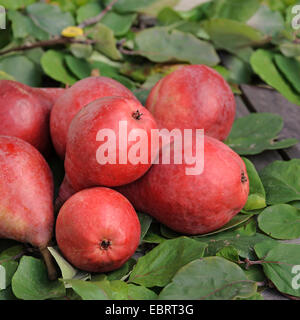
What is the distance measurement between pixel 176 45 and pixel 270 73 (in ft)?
0.81

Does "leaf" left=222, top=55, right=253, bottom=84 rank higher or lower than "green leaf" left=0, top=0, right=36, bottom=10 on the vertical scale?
lower

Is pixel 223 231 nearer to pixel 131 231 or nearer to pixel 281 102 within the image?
pixel 131 231

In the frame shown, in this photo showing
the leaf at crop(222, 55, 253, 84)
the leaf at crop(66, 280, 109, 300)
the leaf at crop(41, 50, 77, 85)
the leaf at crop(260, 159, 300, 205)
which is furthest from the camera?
the leaf at crop(222, 55, 253, 84)

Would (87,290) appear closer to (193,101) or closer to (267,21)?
(193,101)

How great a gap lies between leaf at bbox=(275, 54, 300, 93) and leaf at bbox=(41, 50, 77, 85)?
52cm

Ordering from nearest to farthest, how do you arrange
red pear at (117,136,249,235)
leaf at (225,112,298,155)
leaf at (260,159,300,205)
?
red pear at (117,136,249,235), leaf at (260,159,300,205), leaf at (225,112,298,155)

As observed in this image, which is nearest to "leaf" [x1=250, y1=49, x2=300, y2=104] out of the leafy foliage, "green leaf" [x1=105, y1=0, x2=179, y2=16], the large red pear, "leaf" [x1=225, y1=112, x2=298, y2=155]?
the leafy foliage

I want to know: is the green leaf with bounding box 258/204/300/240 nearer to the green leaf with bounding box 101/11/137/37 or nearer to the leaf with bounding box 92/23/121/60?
the leaf with bounding box 92/23/121/60

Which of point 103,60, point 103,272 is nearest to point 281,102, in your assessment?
point 103,60

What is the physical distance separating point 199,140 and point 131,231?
160 mm

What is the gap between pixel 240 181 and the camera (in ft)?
2.10

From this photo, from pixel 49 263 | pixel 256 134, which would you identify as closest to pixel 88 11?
pixel 256 134

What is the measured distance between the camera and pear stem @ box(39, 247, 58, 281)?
0.59 metres

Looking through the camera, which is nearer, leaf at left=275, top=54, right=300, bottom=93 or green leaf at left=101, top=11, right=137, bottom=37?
leaf at left=275, top=54, right=300, bottom=93
